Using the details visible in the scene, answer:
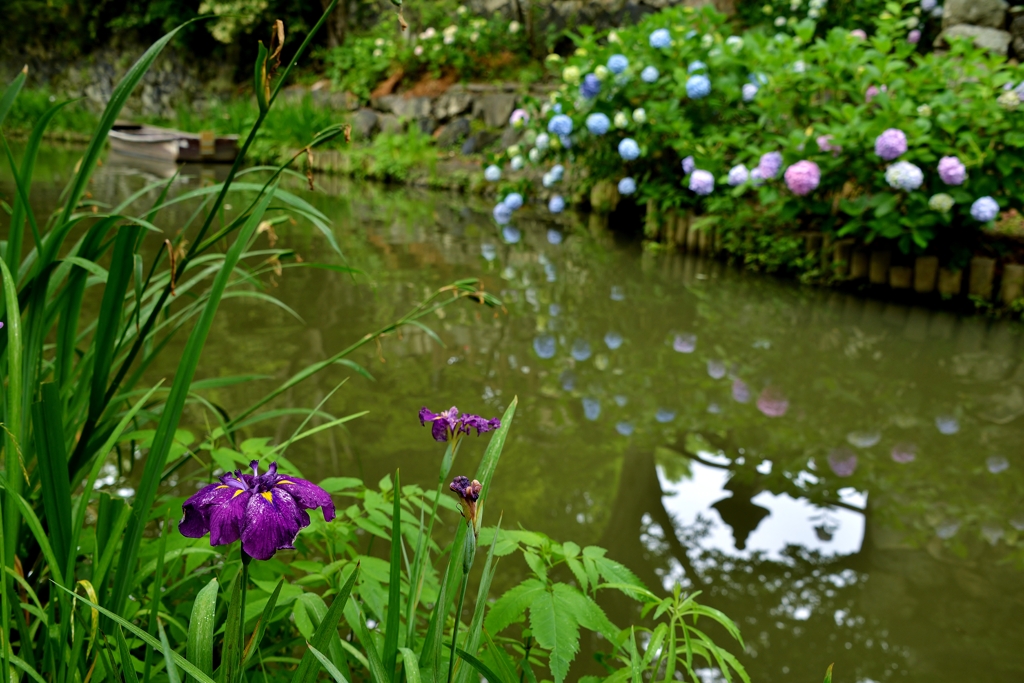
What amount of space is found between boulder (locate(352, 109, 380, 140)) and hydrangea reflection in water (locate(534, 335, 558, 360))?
24.4 feet

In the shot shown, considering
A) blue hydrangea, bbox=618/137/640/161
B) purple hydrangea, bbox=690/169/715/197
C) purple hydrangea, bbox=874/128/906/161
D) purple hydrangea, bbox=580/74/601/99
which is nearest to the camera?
purple hydrangea, bbox=874/128/906/161

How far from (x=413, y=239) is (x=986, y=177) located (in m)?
2.86

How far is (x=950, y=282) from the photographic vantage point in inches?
134

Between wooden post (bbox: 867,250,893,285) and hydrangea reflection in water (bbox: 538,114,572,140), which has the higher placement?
hydrangea reflection in water (bbox: 538,114,572,140)

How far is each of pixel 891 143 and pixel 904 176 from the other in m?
0.14

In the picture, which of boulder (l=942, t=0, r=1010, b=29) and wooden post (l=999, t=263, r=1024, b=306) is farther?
boulder (l=942, t=0, r=1010, b=29)

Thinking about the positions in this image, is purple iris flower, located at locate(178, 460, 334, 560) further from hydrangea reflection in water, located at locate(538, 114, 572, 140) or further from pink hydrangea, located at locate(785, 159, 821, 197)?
hydrangea reflection in water, located at locate(538, 114, 572, 140)

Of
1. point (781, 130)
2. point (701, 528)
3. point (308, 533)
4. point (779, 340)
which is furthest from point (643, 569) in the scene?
point (781, 130)

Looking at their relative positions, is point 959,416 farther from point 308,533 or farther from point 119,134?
point 119,134

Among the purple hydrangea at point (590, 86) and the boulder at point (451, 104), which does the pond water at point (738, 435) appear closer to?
the purple hydrangea at point (590, 86)

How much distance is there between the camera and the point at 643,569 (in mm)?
1472

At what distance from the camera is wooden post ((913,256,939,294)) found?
11.3ft

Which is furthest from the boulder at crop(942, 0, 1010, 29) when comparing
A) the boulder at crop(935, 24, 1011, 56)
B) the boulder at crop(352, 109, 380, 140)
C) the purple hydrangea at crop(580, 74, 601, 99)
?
the boulder at crop(352, 109, 380, 140)

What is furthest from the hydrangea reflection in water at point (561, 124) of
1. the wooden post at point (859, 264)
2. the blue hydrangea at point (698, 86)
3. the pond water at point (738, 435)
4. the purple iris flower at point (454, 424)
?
the purple iris flower at point (454, 424)
